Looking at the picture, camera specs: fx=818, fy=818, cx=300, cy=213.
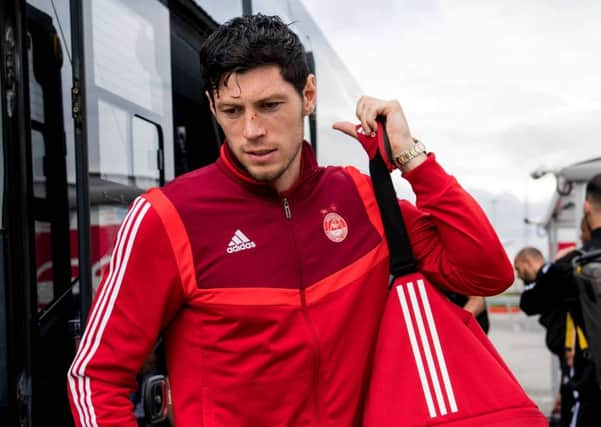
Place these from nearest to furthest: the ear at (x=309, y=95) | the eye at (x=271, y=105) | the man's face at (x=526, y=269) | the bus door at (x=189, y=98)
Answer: the eye at (x=271, y=105)
the ear at (x=309, y=95)
the bus door at (x=189, y=98)
the man's face at (x=526, y=269)

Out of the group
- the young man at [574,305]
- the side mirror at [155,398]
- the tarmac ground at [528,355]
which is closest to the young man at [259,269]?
the side mirror at [155,398]

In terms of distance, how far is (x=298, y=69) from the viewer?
181 centimetres

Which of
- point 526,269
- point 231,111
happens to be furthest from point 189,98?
point 526,269

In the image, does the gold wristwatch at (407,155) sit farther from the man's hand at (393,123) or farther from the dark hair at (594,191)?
the dark hair at (594,191)

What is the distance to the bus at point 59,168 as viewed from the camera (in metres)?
1.99

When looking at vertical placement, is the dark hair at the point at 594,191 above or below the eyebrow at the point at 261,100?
below

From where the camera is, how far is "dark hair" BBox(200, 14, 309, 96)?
68.1 inches

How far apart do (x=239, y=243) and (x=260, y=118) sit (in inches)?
10.6

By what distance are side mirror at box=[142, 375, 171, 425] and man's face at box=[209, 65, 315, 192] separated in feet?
2.60

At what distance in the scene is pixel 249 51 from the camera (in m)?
1.73

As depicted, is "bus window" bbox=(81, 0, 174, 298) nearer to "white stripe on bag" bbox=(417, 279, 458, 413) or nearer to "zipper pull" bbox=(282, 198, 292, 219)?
"zipper pull" bbox=(282, 198, 292, 219)

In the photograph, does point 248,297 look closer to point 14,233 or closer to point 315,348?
point 315,348

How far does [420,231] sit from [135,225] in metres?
0.65

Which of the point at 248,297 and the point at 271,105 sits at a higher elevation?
the point at 271,105
